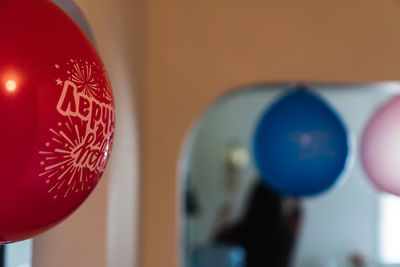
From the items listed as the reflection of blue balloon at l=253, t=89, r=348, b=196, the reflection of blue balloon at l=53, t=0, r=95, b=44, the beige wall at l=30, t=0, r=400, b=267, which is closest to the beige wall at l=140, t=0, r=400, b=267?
the beige wall at l=30, t=0, r=400, b=267

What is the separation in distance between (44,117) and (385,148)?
1.58 meters

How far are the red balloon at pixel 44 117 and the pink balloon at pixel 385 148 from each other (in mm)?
1389

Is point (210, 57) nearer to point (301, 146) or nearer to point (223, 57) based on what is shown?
point (223, 57)

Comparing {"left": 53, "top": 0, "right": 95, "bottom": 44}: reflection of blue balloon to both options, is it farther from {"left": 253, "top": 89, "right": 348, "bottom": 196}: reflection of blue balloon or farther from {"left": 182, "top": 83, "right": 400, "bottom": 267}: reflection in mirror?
{"left": 182, "top": 83, "right": 400, "bottom": 267}: reflection in mirror

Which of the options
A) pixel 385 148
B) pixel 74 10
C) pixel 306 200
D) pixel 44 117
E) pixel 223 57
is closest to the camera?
pixel 44 117

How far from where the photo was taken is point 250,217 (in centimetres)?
522

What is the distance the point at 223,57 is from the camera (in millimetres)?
2527

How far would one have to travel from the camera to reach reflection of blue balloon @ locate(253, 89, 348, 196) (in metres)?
2.19

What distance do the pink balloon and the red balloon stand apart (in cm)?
139

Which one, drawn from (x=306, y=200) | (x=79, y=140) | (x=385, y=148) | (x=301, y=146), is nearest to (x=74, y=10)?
(x=79, y=140)

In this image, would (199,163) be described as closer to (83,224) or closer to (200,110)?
(200,110)

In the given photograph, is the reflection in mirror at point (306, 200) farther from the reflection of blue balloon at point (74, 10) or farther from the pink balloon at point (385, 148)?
the reflection of blue balloon at point (74, 10)

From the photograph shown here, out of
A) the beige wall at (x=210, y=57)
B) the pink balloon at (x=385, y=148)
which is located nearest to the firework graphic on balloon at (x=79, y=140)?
the beige wall at (x=210, y=57)

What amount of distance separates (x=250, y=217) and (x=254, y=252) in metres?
0.29
